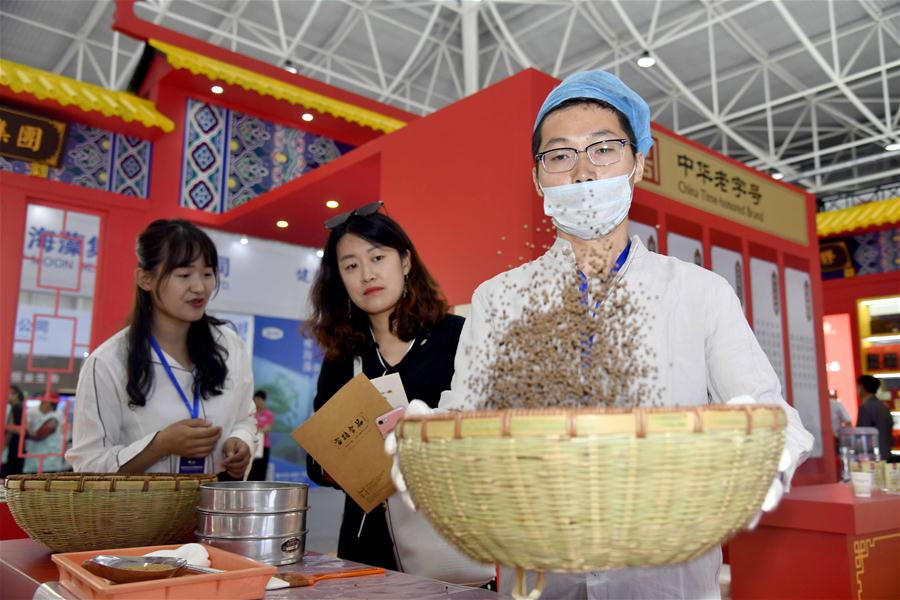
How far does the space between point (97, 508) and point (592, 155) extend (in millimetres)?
1087

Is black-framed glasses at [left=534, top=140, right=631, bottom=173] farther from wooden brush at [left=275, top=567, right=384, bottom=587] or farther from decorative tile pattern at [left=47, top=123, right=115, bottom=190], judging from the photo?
decorative tile pattern at [left=47, top=123, right=115, bottom=190]

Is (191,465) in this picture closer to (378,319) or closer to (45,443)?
(378,319)

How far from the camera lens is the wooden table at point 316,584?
105 centimetres

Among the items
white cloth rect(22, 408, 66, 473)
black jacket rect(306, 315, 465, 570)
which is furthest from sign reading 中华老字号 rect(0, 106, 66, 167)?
black jacket rect(306, 315, 465, 570)

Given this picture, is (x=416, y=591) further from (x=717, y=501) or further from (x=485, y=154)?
(x=485, y=154)

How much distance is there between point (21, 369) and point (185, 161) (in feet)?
16.2

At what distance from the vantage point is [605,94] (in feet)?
3.63

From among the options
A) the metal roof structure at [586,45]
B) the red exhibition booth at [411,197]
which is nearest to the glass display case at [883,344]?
the metal roof structure at [586,45]

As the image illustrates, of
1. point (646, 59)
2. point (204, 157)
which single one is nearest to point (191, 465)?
point (204, 157)

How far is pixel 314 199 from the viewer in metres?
5.53

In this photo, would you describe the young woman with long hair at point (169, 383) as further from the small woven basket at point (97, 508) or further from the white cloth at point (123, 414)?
the small woven basket at point (97, 508)

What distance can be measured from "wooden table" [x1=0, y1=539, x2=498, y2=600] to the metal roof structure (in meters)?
8.28

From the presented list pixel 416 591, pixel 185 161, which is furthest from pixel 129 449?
pixel 185 161

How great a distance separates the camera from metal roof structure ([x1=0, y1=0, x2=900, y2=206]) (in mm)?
9233
